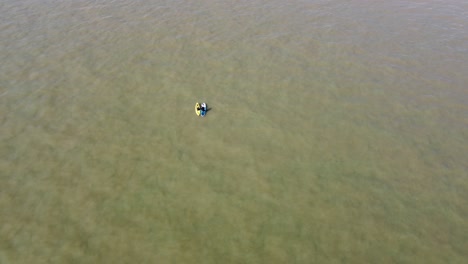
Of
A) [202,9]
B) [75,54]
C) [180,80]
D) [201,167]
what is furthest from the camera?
[202,9]

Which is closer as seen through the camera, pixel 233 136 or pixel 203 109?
pixel 233 136

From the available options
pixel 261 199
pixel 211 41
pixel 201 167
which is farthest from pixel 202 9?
pixel 261 199

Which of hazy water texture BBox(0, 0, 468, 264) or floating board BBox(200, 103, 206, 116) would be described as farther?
floating board BBox(200, 103, 206, 116)

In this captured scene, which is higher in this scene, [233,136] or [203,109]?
[203,109]

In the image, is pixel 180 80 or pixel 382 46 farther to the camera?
pixel 382 46

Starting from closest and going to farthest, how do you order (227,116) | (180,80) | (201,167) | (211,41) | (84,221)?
(84,221)
(201,167)
(227,116)
(180,80)
(211,41)

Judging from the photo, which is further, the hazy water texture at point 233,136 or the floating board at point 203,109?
the floating board at point 203,109

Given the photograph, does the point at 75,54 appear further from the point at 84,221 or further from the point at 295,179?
the point at 295,179

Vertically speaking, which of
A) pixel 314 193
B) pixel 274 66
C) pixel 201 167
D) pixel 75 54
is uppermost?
pixel 75 54
